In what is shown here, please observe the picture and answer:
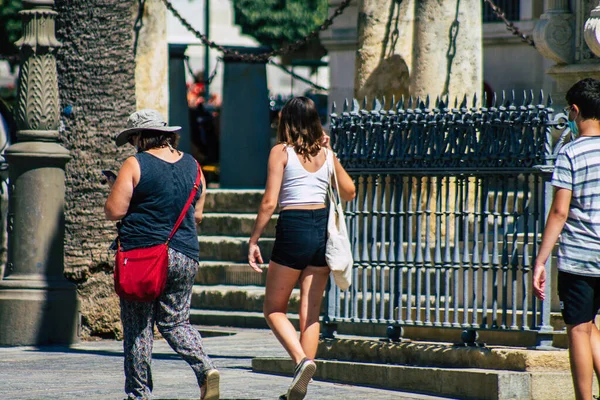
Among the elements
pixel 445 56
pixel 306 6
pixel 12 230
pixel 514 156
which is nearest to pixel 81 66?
pixel 12 230

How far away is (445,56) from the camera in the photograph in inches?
502

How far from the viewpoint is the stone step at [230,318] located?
12227mm

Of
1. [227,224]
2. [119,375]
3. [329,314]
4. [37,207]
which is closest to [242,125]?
[227,224]

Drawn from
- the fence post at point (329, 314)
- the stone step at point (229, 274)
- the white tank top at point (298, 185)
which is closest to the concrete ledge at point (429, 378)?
the fence post at point (329, 314)

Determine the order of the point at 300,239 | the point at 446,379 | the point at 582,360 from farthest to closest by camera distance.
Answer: the point at 446,379 < the point at 300,239 < the point at 582,360

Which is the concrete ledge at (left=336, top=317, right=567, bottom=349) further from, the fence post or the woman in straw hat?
the woman in straw hat

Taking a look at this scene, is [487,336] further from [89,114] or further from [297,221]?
[89,114]

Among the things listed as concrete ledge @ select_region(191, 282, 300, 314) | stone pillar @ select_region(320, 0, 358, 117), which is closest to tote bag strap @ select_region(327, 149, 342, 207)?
concrete ledge @ select_region(191, 282, 300, 314)

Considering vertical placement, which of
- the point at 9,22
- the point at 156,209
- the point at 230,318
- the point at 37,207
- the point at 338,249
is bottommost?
the point at 230,318

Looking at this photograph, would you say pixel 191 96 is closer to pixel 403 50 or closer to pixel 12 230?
pixel 403 50

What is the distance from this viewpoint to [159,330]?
7.16m

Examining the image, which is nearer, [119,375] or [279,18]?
[119,375]

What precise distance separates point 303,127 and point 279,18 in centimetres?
3389

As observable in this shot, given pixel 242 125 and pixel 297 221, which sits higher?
pixel 242 125
